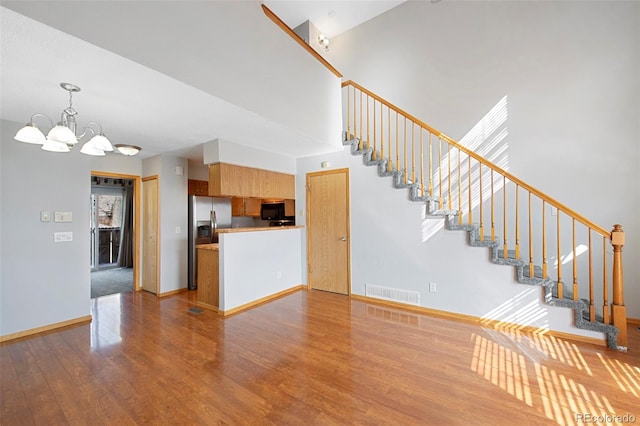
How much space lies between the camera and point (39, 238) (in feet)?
10.2

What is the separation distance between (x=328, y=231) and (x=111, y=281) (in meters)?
4.86

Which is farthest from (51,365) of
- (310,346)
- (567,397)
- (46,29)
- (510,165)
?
(510,165)

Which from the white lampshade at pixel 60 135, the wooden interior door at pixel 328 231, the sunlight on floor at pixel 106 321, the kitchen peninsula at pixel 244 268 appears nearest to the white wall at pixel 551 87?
the wooden interior door at pixel 328 231

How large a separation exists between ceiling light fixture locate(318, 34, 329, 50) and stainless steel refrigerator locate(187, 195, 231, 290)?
13.5 ft

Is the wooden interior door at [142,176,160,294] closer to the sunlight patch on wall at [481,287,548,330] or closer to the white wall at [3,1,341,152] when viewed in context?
the white wall at [3,1,341,152]

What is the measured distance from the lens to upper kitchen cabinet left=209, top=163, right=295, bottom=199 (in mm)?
3758

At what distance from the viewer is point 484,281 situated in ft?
10.6

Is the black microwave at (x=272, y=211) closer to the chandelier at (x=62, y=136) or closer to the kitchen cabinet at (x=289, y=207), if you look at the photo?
the kitchen cabinet at (x=289, y=207)

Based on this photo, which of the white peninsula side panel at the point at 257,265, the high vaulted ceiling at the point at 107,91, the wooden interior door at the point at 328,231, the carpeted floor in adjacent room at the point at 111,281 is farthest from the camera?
the carpeted floor in adjacent room at the point at 111,281

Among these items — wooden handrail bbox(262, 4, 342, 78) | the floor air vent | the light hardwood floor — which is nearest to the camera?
the light hardwood floor

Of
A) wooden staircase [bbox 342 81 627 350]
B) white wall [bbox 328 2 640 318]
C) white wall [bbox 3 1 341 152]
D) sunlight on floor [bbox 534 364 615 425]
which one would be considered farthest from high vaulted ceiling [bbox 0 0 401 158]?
sunlight on floor [bbox 534 364 615 425]

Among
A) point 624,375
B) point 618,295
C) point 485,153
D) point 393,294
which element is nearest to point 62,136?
point 393,294

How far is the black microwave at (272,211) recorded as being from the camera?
5527 millimetres

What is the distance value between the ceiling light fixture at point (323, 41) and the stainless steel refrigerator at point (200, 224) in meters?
4.12
